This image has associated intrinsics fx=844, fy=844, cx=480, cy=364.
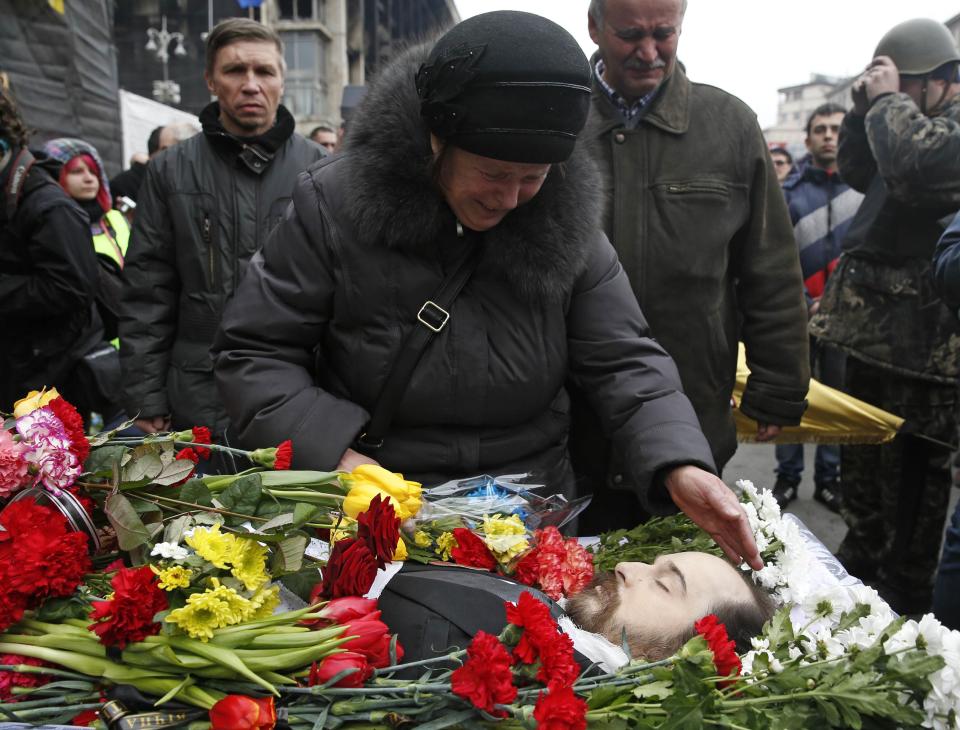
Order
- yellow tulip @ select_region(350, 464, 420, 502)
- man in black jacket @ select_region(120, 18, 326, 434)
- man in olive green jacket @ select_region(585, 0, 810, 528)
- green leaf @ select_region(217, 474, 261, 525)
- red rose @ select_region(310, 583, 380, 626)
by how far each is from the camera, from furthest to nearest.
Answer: man in black jacket @ select_region(120, 18, 326, 434)
man in olive green jacket @ select_region(585, 0, 810, 528)
yellow tulip @ select_region(350, 464, 420, 502)
green leaf @ select_region(217, 474, 261, 525)
red rose @ select_region(310, 583, 380, 626)

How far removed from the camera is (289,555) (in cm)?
153

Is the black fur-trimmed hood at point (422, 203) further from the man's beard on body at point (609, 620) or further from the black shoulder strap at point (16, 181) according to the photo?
the black shoulder strap at point (16, 181)

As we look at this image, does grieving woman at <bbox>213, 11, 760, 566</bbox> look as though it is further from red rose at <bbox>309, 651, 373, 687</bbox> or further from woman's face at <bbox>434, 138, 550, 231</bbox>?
red rose at <bbox>309, 651, 373, 687</bbox>

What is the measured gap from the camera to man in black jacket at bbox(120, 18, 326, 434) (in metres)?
3.26

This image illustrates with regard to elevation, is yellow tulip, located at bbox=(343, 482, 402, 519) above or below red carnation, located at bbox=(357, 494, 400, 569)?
below

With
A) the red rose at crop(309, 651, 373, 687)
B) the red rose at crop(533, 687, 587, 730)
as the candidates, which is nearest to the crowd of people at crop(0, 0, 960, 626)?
the red rose at crop(309, 651, 373, 687)

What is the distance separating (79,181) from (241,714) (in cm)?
415

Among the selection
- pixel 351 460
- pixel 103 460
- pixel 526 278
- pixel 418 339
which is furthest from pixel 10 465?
pixel 526 278

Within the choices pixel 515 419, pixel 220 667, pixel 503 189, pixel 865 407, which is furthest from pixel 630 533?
pixel 865 407

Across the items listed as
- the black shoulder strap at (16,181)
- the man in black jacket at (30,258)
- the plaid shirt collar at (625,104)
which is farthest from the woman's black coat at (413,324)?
the black shoulder strap at (16,181)

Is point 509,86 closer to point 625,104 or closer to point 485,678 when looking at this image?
point 485,678

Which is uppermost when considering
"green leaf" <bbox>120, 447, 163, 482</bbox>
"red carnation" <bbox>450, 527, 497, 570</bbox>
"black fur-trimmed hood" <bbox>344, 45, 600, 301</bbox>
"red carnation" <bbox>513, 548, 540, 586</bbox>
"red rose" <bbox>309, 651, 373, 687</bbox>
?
"black fur-trimmed hood" <bbox>344, 45, 600, 301</bbox>

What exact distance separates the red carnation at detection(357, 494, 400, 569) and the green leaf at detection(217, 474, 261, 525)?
22 cm

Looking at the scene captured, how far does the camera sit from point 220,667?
54.0 inches
